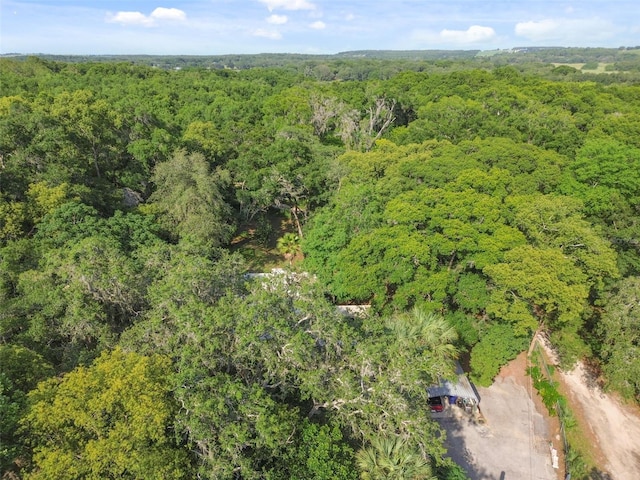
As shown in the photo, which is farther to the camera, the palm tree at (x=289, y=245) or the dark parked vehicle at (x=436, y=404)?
the palm tree at (x=289, y=245)

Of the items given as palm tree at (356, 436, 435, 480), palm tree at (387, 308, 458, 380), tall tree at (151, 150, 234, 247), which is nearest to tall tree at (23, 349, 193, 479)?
palm tree at (356, 436, 435, 480)

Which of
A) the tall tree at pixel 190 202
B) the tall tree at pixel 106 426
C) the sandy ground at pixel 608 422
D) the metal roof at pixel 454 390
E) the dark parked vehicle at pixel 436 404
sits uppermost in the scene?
the tall tree at pixel 190 202

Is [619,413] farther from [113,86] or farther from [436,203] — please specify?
[113,86]

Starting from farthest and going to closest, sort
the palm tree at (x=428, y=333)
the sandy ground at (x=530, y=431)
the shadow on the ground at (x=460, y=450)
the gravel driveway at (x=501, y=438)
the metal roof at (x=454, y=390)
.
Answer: the metal roof at (x=454, y=390) < the sandy ground at (x=530, y=431) < the gravel driveway at (x=501, y=438) < the shadow on the ground at (x=460, y=450) < the palm tree at (x=428, y=333)

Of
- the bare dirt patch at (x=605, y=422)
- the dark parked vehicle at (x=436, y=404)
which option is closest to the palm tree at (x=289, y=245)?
the dark parked vehicle at (x=436, y=404)

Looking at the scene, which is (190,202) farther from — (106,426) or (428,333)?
(428,333)

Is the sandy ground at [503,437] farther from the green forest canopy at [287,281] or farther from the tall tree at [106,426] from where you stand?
the tall tree at [106,426]

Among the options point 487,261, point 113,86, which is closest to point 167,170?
point 487,261
